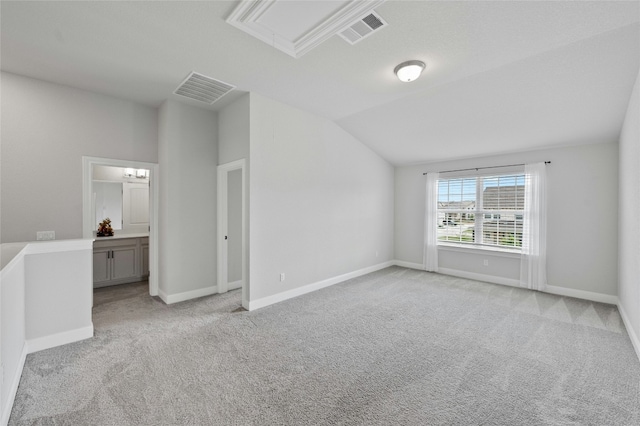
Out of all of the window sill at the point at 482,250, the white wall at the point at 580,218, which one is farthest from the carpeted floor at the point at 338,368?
the window sill at the point at 482,250

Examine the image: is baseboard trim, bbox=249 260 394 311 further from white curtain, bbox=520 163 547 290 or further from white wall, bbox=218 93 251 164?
white curtain, bbox=520 163 547 290

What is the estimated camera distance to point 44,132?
3371mm

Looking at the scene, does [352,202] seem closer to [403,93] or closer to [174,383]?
[403,93]

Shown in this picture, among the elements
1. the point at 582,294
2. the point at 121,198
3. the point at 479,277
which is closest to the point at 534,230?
the point at 582,294

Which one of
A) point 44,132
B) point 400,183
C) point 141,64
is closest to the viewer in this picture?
Answer: point 141,64

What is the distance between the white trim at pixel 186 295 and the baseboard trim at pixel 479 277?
15.0 ft

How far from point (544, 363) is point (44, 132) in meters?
6.00

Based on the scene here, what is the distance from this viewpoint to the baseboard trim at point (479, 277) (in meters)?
4.97

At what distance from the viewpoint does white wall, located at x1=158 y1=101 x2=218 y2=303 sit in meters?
4.01

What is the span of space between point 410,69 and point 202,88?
8.43 ft

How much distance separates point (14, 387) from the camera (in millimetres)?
2018

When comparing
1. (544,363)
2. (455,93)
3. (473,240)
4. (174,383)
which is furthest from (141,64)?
(473,240)

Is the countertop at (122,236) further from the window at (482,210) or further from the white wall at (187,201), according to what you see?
the window at (482,210)

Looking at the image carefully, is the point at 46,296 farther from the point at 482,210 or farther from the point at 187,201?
the point at 482,210
